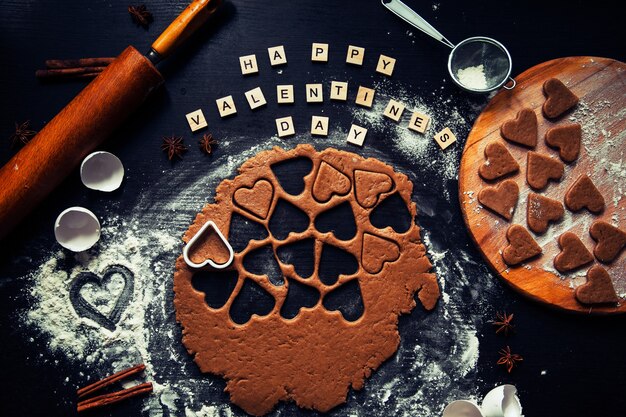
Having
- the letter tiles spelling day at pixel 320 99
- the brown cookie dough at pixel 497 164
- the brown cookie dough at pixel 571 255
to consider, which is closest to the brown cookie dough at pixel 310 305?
the letter tiles spelling day at pixel 320 99

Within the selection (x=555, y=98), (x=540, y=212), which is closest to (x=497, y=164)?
(x=540, y=212)

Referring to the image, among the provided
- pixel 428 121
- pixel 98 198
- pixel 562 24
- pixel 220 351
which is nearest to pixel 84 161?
pixel 98 198

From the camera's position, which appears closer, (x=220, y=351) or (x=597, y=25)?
(x=220, y=351)

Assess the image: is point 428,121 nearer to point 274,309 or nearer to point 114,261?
point 274,309

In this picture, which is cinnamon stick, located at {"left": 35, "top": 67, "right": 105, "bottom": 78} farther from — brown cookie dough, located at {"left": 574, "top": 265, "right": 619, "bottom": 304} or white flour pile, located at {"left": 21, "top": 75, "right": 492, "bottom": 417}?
brown cookie dough, located at {"left": 574, "top": 265, "right": 619, "bottom": 304}

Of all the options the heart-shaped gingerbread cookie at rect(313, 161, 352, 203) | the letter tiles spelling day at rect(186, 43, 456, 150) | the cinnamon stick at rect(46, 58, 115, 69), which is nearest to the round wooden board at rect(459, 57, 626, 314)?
the letter tiles spelling day at rect(186, 43, 456, 150)
